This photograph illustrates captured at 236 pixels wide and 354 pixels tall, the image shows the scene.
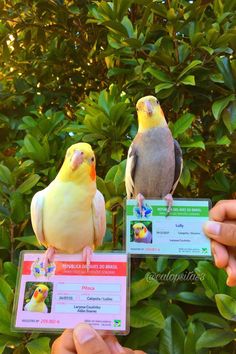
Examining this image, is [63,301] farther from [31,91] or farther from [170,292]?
[31,91]

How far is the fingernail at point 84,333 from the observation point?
23.5 inches

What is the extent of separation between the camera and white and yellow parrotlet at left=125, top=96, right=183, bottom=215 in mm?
698

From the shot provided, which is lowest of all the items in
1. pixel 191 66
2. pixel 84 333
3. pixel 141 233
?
pixel 84 333

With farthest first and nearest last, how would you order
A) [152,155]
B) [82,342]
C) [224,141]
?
[224,141], [152,155], [82,342]

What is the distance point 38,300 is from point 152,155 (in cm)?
34

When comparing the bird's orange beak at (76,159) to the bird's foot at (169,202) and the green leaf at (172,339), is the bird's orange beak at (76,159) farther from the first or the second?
the green leaf at (172,339)

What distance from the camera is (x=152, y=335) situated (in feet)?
2.69

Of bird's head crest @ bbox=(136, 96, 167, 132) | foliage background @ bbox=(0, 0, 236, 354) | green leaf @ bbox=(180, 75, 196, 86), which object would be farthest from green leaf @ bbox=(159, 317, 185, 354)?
green leaf @ bbox=(180, 75, 196, 86)

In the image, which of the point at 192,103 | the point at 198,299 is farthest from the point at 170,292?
the point at 192,103

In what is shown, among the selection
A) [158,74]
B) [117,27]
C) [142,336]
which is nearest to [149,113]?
[158,74]

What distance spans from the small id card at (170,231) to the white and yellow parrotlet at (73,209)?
73 millimetres

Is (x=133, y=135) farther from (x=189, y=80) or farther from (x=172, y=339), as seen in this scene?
(x=172, y=339)

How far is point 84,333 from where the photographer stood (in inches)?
23.6

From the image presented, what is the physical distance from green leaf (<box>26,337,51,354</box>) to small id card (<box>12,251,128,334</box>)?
6.5 inches
